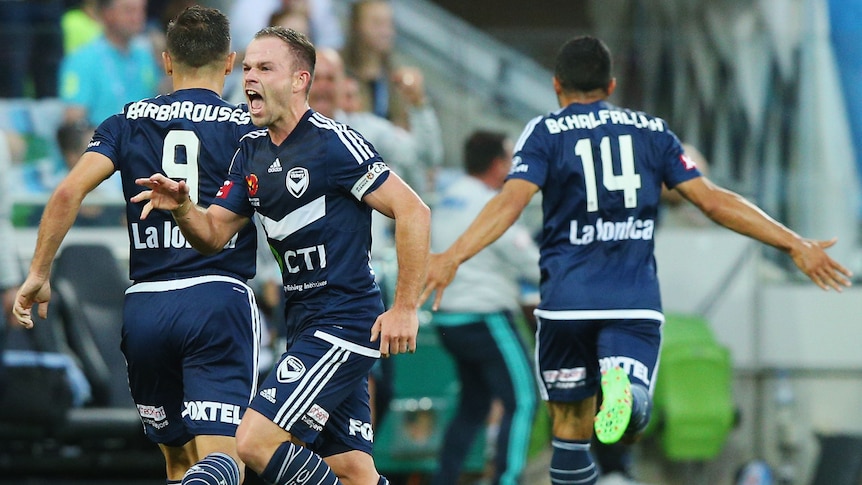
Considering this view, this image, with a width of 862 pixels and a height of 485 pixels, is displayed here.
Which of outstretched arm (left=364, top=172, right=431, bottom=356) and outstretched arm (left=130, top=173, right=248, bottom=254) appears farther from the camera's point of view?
outstretched arm (left=364, top=172, right=431, bottom=356)

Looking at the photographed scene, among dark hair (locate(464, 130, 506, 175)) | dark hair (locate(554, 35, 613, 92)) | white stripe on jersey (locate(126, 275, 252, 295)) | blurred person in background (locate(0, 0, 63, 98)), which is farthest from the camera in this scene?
blurred person in background (locate(0, 0, 63, 98))

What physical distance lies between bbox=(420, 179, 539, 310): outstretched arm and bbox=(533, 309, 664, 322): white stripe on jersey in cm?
47

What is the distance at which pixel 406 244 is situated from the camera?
4926 mm

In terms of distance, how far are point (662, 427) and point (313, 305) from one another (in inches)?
190

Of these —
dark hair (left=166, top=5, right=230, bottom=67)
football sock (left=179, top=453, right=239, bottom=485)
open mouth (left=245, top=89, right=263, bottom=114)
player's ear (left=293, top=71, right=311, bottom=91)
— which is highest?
dark hair (left=166, top=5, right=230, bottom=67)

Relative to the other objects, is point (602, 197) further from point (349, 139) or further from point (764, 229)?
point (349, 139)

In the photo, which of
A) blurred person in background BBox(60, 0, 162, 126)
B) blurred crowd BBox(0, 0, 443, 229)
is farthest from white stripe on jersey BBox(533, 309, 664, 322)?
blurred person in background BBox(60, 0, 162, 126)

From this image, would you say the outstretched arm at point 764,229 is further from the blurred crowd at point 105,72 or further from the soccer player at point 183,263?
the blurred crowd at point 105,72

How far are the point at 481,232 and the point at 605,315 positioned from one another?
0.68 metres

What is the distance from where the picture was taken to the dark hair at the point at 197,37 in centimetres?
530

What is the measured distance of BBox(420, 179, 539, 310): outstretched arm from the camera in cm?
602

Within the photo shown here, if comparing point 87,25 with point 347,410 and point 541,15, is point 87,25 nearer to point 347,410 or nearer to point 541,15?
point 541,15

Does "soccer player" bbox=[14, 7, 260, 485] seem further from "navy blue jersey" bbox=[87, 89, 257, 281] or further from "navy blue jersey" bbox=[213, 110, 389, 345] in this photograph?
"navy blue jersey" bbox=[213, 110, 389, 345]

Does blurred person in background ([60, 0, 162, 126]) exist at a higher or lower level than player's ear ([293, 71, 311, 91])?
higher
